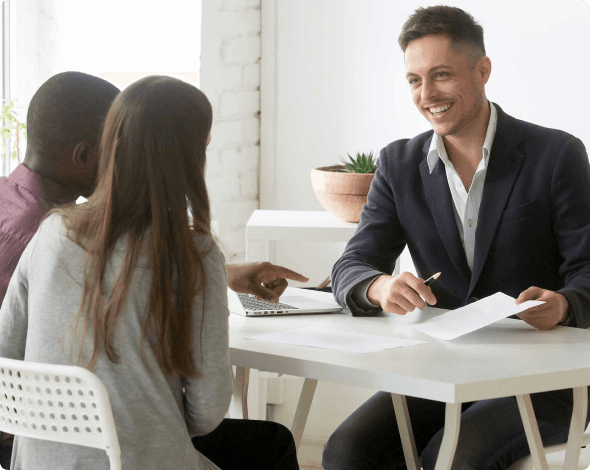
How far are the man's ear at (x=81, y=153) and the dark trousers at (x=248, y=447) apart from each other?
21.9 inches

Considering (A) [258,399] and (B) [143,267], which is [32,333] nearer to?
(B) [143,267]

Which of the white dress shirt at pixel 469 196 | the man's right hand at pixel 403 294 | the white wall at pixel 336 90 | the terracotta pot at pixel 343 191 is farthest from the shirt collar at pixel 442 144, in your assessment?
the white wall at pixel 336 90

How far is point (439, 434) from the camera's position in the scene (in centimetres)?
173

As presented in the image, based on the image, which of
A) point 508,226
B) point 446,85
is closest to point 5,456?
point 508,226

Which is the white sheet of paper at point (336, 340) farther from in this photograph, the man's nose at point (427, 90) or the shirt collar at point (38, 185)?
the man's nose at point (427, 90)

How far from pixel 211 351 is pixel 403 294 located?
0.53 meters

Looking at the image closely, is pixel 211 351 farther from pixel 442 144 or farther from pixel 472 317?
pixel 442 144

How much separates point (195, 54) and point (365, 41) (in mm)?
713

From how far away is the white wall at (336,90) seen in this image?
2939mm

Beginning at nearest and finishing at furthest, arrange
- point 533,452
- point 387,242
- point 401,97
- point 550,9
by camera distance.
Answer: point 533,452, point 387,242, point 550,9, point 401,97

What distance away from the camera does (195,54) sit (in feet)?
10.8

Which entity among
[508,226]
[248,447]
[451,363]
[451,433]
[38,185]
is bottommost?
[248,447]

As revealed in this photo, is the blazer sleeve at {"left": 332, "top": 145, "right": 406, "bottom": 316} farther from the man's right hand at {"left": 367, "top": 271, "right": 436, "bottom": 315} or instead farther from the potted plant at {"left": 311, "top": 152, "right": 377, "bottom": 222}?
the potted plant at {"left": 311, "top": 152, "right": 377, "bottom": 222}

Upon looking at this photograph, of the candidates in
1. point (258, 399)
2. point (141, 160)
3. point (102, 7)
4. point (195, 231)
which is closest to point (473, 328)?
point (195, 231)
